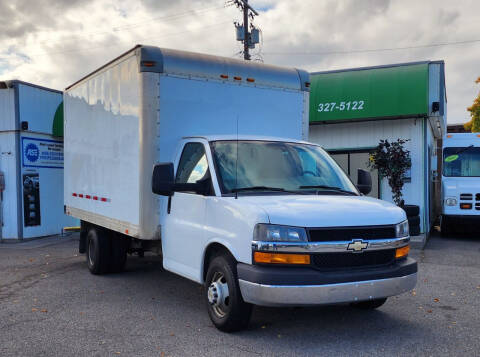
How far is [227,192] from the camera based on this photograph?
5.25 meters

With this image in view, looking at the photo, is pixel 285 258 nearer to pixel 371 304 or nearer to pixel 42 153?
pixel 371 304

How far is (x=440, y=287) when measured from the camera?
7.45m

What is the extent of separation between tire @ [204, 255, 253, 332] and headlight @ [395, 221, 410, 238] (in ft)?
5.34

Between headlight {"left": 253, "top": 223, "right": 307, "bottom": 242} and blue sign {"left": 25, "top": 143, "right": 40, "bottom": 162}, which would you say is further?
blue sign {"left": 25, "top": 143, "right": 40, "bottom": 162}

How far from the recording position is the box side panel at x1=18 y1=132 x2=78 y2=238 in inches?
532

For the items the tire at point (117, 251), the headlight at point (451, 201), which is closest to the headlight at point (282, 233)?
the tire at point (117, 251)

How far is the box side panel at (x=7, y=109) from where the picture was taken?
13227mm

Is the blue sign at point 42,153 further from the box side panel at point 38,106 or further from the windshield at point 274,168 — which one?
the windshield at point 274,168

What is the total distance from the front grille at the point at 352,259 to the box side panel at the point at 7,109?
36.6 feet

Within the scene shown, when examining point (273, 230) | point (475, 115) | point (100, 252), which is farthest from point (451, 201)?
point (475, 115)

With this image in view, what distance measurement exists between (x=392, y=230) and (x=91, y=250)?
17.7ft

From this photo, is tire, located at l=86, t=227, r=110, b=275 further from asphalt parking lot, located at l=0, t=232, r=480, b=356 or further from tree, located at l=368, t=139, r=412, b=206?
tree, located at l=368, t=139, r=412, b=206

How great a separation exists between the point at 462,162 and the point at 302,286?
35.6 feet

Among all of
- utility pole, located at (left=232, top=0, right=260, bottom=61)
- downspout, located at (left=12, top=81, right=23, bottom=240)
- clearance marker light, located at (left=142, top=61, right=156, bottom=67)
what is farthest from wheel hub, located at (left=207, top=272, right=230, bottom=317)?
utility pole, located at (left=232, top=0, right=260, bottom=61)
